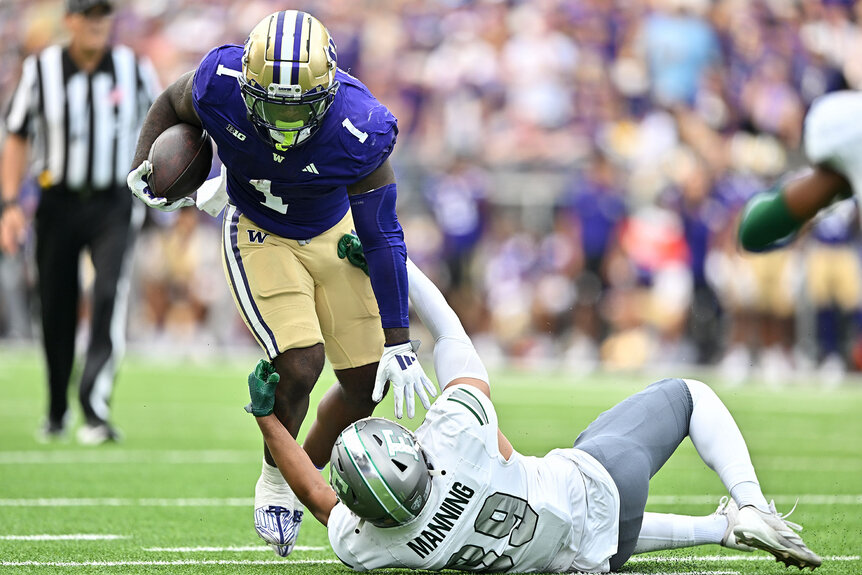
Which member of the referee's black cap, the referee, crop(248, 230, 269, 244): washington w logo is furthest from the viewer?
the referee

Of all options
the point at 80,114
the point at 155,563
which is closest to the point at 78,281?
the point at 80,114

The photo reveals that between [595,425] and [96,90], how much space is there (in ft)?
14.1

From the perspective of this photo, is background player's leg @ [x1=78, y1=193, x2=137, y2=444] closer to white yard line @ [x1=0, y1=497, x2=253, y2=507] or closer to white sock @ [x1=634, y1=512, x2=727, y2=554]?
white yard line @ [x1=0, y1=497, x2=253, y2=507]

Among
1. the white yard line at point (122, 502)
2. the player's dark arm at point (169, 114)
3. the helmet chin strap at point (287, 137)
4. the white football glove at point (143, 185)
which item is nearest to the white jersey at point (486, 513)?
the helmet chin strap at point (287, 137)

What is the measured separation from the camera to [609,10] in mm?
15180

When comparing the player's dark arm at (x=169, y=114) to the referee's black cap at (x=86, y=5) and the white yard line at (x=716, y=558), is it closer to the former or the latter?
the white yard line at (x=716, y=558)

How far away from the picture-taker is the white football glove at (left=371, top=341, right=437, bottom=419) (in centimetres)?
374

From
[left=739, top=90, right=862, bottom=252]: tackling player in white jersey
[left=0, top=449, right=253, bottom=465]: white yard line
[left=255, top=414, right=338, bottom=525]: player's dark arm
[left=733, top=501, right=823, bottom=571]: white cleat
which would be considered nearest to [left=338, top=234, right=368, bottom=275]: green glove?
[left=255, top=414, right=338, bottom=525]: player's dark arm

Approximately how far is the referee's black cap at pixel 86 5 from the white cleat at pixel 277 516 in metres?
3.61

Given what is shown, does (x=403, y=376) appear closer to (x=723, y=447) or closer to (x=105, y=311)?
(x=723, y=447)

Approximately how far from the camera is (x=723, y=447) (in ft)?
11.3

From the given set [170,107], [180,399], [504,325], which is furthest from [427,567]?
[504,325]

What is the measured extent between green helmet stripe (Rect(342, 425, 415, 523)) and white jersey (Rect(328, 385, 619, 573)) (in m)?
0.08

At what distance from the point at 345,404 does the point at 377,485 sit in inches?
48.6
